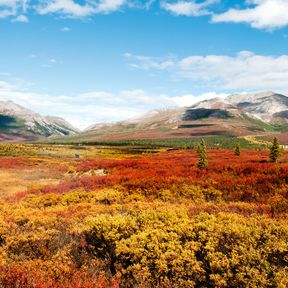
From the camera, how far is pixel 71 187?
84.5 feet

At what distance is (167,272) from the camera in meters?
7.30

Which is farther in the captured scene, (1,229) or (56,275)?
(1,229)

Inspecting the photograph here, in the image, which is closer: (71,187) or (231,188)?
(231,188)

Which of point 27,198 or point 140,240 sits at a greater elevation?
point 140,240

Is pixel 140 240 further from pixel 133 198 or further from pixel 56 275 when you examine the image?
Answer: pixel 133 198

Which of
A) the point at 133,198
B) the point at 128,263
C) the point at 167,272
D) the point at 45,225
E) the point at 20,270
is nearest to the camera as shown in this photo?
the point at 20,270

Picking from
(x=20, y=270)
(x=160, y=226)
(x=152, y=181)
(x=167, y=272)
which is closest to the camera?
(x=20, y=270)

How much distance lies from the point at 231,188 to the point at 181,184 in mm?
3516

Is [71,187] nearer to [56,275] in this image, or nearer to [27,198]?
[27,198]

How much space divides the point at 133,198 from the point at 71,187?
29.1 ft

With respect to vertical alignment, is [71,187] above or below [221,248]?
below

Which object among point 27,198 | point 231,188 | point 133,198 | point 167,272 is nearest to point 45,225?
point 167,272

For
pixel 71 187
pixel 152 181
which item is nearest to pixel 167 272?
pixel 152 181

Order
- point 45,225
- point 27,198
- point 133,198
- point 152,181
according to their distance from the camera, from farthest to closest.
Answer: point 152,181, point 27,198, point 133,198, point 45,225
